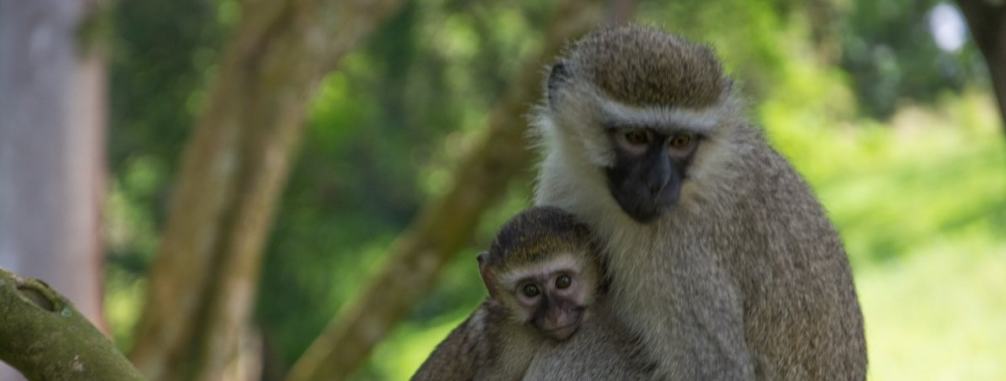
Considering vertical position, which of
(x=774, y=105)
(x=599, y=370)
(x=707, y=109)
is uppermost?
(x=774, y=105)

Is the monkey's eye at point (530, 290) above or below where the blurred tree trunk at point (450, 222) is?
below

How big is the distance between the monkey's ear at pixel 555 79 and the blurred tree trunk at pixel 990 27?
130 centimetres

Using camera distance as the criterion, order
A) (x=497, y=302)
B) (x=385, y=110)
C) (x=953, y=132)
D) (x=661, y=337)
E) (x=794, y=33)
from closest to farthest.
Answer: (x=661, y=337), (x=497, y=302), (x=794, y=33), (x=385, y=110), (x=953, y=132)

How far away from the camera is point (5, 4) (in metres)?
9.59

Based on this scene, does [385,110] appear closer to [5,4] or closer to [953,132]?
[5,4]

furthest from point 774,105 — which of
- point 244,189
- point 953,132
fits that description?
point 953,132

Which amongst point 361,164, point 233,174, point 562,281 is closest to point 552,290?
point 562,281

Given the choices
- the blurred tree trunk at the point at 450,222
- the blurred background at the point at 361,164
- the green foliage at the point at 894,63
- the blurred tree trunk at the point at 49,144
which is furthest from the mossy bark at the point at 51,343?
the green foliage at the point at 894,63

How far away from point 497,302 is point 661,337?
58cm

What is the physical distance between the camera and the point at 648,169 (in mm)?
4082

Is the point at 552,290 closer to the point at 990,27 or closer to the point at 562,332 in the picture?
the point at 562,332

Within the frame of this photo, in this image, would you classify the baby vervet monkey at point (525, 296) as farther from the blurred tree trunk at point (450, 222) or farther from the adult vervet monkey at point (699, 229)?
the blurred tree trunk at point (450, 222)

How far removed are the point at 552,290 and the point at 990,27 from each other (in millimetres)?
1650

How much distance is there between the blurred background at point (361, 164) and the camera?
8688 mm
